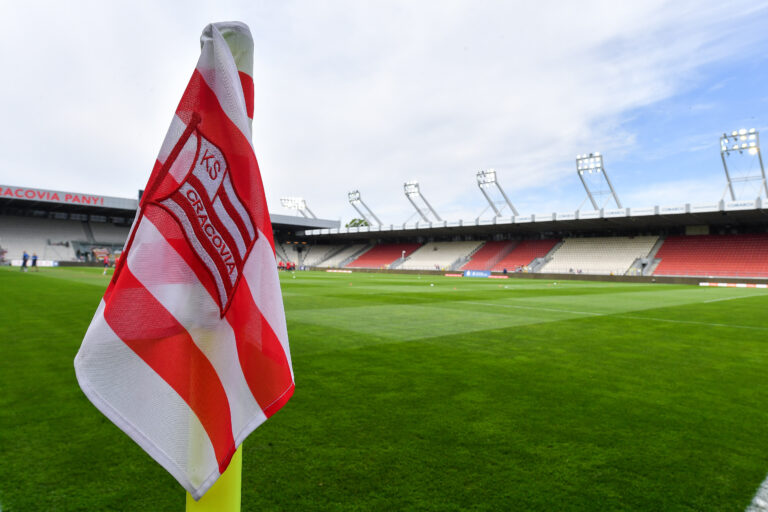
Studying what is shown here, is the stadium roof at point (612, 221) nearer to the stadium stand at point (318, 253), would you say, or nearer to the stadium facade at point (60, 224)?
the stadium stand at point (318, 253)

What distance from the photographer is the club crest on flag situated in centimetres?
116

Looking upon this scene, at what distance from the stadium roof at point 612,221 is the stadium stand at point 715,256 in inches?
62.9

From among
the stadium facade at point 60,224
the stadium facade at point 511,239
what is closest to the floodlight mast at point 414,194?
the stadium facade at point 511,239

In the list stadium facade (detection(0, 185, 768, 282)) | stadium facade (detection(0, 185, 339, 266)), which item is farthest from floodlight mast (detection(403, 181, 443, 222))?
stadium facade (detection(0, 185, 339, 266))

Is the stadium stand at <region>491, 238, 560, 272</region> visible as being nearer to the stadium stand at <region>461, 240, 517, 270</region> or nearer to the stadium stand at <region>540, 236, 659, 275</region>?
the stadium stand at <region>461, 240, 517, 270</region>

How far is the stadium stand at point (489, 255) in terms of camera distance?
4884 centimetres

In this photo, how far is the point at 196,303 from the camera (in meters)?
1.16

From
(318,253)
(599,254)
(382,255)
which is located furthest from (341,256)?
(599,254)

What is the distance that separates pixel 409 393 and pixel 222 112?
3.35m

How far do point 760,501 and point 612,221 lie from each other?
1687 inches

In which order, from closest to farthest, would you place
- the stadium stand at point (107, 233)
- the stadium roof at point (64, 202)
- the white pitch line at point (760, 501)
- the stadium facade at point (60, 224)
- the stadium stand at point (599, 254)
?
the white pitch line at point (760, 501) → the stadium stand at point (599, 254) → the stadium roof at point (64, 202) → the stadium facade at point (60, 224) → the stadium stand at point (107, 233)

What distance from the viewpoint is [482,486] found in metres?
2.33

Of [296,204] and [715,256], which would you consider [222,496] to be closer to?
[715,256]

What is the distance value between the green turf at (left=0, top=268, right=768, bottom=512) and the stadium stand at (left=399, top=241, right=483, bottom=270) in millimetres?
46198
